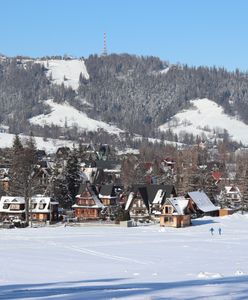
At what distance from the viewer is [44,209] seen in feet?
235

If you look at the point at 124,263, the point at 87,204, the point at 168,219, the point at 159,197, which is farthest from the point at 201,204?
the point at 124,263

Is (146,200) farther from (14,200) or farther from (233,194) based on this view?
(233,194)

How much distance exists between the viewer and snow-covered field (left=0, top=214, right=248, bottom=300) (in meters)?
20.5

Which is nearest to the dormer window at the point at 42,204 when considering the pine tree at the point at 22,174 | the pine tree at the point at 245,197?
the pine tree at the point at 22,174

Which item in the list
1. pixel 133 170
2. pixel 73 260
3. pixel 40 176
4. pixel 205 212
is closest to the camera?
pixel 73 260

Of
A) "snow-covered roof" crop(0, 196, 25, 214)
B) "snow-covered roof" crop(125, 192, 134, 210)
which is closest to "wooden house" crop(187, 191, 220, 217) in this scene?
"snow-covered roof" crop(125, 192, 134, 210)

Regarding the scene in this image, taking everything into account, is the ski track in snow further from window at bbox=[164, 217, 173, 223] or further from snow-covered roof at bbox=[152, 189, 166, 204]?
snow-covered roof at bbox=[152, 189, 166, 204]

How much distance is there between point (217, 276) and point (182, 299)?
8.08 m

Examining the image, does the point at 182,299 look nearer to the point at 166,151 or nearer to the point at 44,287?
the point at 44,287

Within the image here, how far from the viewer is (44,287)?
75.6 ft

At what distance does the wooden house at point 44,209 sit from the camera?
71.6 meters

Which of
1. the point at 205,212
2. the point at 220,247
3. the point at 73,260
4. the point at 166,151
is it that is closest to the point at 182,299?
the point at 73,260

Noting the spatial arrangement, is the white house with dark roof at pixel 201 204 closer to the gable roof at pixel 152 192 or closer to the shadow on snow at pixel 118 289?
the gable roof at pixel 152 192

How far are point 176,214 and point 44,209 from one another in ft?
55.3
